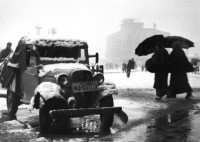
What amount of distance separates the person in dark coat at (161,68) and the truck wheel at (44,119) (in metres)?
6.19

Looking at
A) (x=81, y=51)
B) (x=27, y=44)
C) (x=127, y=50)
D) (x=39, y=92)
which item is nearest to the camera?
(x=39, y=92)

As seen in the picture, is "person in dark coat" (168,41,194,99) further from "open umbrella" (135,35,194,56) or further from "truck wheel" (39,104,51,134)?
"truck wheel" (39,104,51,134)

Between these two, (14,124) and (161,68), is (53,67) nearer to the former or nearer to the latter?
(14,124)

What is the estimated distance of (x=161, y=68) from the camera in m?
11.3

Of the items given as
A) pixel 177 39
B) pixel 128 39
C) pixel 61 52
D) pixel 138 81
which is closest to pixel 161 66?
pixel 177 39

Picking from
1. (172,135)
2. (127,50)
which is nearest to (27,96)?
(172,135)

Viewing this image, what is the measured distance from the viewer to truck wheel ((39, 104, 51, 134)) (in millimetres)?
5898

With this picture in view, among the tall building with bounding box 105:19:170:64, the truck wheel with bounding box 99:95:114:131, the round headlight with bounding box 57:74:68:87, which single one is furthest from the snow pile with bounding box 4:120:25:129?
the tall building with bounding box 105:19:170:64

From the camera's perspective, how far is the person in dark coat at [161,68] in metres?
11.3

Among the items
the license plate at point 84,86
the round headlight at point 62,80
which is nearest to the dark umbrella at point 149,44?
the license plate at point 84,86

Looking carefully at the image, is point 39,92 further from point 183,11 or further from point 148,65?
point 183,11

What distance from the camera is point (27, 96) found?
759cm

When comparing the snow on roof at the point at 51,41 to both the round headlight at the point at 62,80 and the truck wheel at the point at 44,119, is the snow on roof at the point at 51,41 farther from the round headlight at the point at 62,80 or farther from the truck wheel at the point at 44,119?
the truck wheel at the point at 44,119

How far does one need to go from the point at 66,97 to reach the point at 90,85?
556 millimetres
